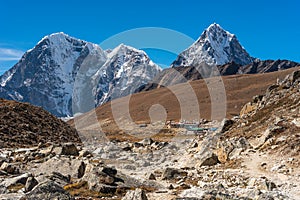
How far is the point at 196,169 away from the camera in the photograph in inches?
1251

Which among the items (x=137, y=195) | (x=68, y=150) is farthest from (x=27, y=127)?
(x=137, y=195)

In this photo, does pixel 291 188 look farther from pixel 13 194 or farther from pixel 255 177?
pixel 13 194

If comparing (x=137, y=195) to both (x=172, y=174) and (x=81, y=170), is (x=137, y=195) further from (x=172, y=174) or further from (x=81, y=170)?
(x=172, y=174)

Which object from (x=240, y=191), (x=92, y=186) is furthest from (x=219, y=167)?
(x=92, y=186)

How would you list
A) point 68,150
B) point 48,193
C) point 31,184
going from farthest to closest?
point 68,150
point 31,184
point 48,193

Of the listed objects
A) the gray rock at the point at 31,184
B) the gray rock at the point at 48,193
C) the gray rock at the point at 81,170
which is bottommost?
the gray rock at the point at 48,193

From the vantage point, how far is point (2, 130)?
154 feet

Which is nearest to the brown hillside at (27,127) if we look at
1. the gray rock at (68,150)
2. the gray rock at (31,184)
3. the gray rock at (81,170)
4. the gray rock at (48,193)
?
the gray rock at (68,150)

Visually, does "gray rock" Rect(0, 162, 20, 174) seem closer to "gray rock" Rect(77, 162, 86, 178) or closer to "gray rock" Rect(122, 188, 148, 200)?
"gray rock" Rect(77, 162, 86, 178)

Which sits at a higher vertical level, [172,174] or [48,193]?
[172,174]

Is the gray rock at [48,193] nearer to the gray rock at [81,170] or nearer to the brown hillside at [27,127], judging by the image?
the gray rock at [81,170]

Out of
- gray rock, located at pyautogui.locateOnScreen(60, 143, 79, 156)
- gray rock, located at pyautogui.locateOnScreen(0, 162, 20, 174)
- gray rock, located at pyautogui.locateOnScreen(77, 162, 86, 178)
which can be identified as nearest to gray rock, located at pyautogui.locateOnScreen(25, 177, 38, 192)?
gray rock, located at pyautogui.locateOnScreen(77, 162, 86, 178)

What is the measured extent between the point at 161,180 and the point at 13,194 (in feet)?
35.3

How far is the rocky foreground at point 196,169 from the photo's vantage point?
2086cm
